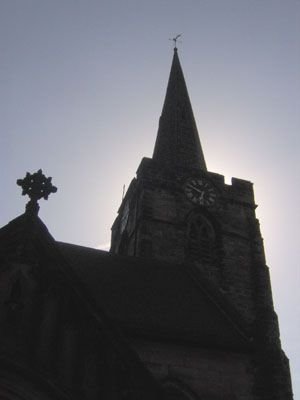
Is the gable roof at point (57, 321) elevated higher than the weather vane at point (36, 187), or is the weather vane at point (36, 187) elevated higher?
the weather vane at point (36, 187)

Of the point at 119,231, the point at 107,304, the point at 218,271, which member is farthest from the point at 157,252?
the point at 107,304

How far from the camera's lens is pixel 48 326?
9.47 m

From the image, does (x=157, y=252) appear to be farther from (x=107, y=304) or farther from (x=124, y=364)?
(x=124, y=364)

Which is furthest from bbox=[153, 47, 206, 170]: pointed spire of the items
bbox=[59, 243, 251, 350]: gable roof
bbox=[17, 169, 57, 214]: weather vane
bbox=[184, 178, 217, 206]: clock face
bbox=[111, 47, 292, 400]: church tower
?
bbox=[17, 169, 57, 214]: weather vane

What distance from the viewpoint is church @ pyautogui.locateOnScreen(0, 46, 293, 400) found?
30.1ft

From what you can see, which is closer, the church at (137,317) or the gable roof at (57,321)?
the gable roof at (57,321)

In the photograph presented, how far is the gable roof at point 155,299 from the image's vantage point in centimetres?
1264

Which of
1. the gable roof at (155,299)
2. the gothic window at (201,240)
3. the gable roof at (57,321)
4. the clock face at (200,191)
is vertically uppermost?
the clock face at (200,191)

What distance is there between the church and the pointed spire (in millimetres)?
5330

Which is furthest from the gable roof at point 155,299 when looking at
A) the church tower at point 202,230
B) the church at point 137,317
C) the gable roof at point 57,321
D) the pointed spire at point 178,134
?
the pointed spire at point 178,134

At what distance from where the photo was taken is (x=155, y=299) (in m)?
14.1

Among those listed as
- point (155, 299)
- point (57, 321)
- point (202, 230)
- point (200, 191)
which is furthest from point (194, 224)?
point (57, 321)

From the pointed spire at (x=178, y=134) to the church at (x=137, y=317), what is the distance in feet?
17.5

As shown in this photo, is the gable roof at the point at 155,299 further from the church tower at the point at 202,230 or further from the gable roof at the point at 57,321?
the church tower at the point at 202,230
